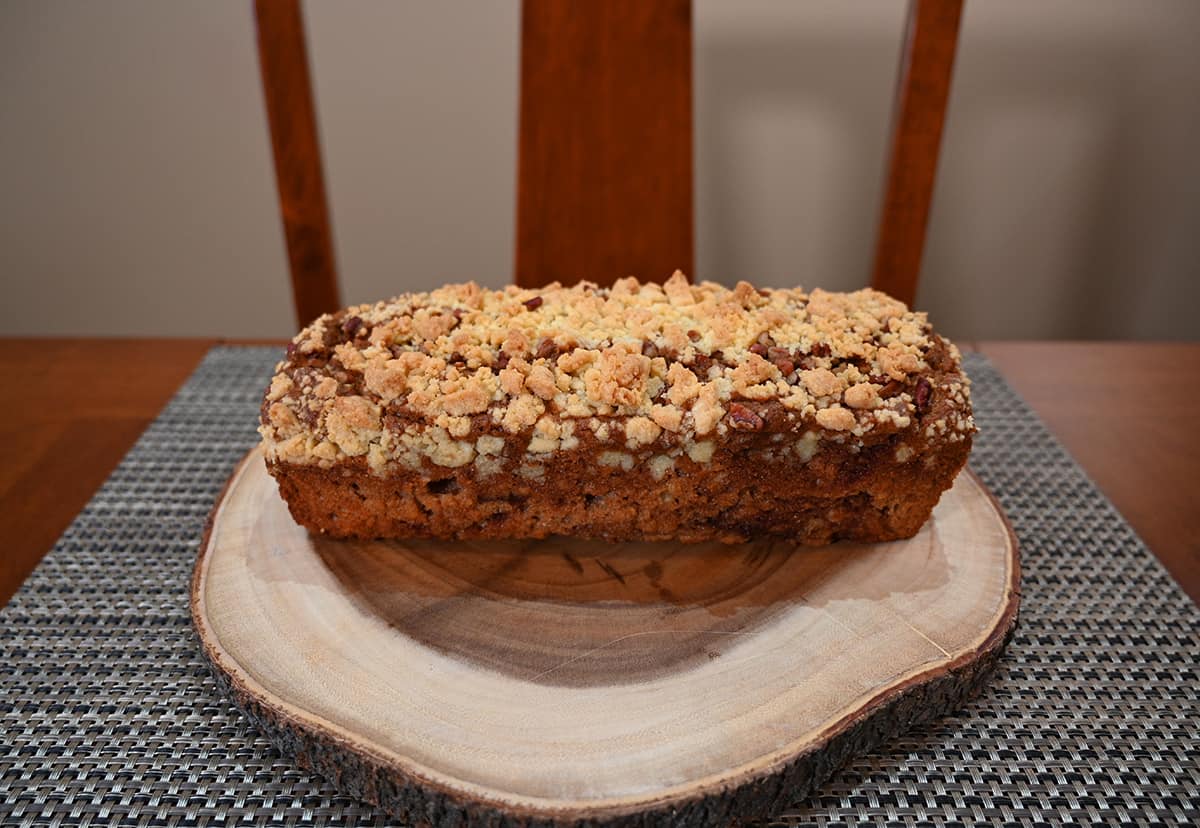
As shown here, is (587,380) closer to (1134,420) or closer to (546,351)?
(546,351)

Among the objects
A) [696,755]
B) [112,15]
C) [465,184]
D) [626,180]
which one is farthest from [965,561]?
[112,15]

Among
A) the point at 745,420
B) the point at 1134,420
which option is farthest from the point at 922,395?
the point at 1134,420

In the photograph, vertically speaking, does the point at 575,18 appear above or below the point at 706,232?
above

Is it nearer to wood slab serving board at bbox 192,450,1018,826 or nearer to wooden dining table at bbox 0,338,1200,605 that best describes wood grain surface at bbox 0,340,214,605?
wooden dining table at bbox 0,338,1200,605

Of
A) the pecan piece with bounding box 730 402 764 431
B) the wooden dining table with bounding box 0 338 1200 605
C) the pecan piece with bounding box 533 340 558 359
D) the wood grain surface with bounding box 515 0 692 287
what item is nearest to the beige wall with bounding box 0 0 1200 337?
the wood grain surface with bounding box 515 0 692 287

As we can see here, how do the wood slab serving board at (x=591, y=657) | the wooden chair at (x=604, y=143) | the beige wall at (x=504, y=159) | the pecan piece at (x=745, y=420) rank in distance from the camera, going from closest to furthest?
the wood slab serving board at (x=591, y=657) → the pecan piece at (x=745, y=420) → the wooden chair at (x=604, y=143) → the beige wall at (x=504, y=159)

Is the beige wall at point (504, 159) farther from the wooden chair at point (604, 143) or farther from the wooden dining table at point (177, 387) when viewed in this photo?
the wooden dining table at point (177, 387)

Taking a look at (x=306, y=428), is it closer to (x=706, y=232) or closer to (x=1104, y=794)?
(x=1104, y=794)

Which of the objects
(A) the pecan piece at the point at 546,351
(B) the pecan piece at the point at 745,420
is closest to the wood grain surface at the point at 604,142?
(A) the pecan piece at the point at 546,351
